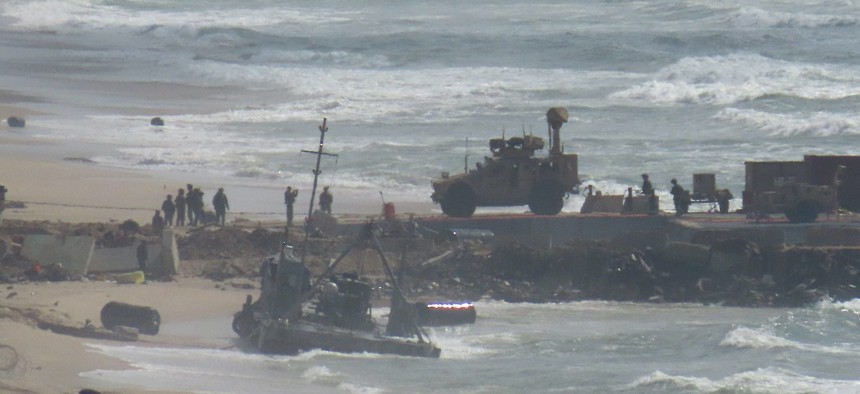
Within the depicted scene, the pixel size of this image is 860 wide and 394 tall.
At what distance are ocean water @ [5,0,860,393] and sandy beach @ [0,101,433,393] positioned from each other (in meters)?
0.54

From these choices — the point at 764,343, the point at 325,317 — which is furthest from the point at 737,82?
the point at 325,317

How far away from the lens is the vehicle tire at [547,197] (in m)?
28.0

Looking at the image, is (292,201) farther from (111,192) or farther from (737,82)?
(737,82)

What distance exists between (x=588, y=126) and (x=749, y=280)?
21.6m

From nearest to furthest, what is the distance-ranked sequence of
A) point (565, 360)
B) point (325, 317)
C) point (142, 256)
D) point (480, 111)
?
1. point (565, 360)
2. point (325, 317)
3. point (142, 256)
4. point (480, 111)

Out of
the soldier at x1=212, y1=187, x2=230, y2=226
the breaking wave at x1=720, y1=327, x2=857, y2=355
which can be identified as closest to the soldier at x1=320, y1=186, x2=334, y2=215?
the soldier at x1=212, y1=187, x2=230, y2=226

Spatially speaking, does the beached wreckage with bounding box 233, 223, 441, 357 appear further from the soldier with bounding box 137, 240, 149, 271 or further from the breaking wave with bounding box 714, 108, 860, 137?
the breaking wave with bounding box 714, 108, 860, 137

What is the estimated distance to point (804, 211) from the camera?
87.5 ft

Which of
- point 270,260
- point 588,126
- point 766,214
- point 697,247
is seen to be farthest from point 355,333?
point 588,126

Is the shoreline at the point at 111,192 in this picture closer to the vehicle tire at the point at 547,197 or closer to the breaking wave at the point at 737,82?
the vehicle tire at the point at 547,197

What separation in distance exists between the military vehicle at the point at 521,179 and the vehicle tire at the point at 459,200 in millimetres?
17

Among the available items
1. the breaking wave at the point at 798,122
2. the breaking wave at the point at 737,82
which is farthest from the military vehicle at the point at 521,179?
the breaking wave at the point at 737,82

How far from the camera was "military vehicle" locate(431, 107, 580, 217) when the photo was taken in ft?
92.1

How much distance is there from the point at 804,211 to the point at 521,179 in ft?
15.5
